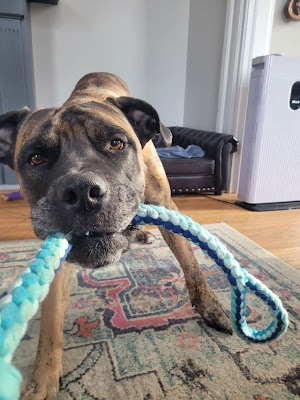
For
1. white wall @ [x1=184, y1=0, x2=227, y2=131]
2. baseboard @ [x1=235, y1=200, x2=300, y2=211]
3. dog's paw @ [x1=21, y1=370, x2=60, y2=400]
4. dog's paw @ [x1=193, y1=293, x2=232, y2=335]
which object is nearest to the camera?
dog's paw @ [x1=21, y1=370, x2=60, y2=400]

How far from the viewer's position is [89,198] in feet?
2.94

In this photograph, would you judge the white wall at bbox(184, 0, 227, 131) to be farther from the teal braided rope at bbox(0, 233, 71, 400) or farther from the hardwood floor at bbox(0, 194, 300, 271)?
the teal braided rope at bbox(0, 233, 71, 400)

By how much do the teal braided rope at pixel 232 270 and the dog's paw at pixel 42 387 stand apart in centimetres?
65

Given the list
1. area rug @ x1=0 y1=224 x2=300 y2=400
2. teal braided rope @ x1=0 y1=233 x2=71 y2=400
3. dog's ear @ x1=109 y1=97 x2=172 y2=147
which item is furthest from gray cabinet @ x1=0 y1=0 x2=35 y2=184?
teal braided rope @ x1=0 y1=233 x2=71 y2=400

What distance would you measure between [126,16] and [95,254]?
469cm

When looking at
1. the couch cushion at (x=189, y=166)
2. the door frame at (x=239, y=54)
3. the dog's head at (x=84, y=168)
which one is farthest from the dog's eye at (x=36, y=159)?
the door frame at (x=239, y=54)

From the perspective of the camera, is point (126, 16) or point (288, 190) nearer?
point (288, 190)

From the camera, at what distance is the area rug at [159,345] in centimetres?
108

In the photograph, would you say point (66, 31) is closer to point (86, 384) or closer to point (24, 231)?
point (24, 231)

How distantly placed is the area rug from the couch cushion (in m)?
1.86

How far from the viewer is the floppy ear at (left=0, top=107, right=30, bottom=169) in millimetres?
1442

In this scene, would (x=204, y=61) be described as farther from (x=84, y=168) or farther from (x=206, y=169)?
(x=84, y=168)

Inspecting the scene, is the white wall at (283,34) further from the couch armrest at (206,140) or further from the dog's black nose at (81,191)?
the dog's black nose at (81,191)

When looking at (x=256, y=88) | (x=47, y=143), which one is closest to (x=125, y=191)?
(x=47, y=143)
